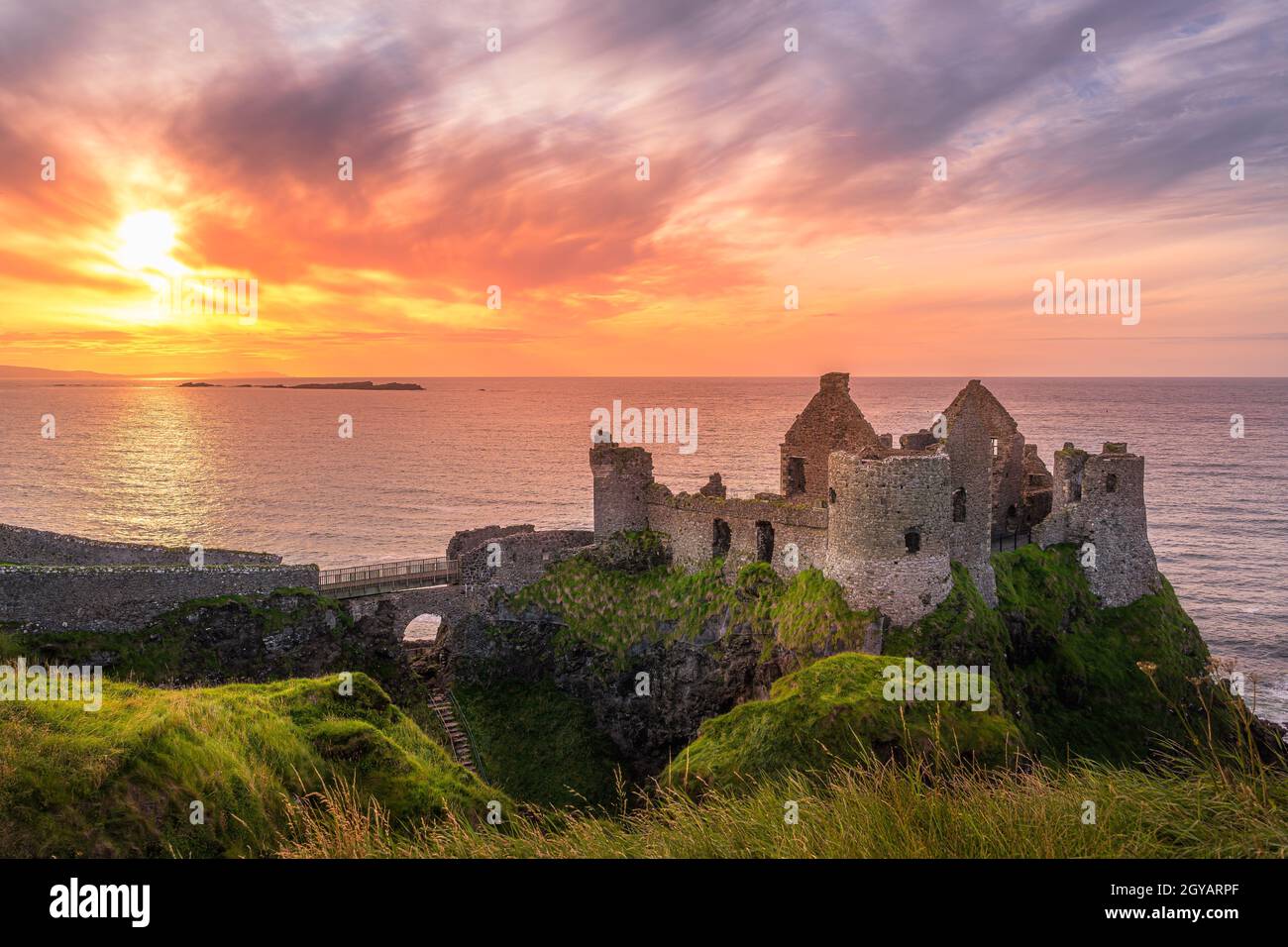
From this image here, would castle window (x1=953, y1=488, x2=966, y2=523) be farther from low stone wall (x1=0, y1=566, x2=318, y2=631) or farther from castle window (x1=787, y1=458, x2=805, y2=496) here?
low stone wall (x1=0, y1=566, x2=318, y2=631)

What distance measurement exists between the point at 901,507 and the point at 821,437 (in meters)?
8.07

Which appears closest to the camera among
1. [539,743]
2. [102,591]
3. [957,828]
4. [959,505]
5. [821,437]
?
[957,828]

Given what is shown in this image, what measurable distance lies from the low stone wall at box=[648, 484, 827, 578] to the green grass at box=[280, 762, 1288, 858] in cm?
1916

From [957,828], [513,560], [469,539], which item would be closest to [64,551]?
[469,539]

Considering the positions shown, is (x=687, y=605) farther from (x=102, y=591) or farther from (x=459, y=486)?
(x=459, y=486)

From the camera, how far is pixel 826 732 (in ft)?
45.3

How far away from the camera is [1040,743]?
923 inches

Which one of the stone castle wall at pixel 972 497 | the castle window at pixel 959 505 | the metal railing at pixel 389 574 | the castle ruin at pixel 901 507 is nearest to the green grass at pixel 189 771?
the castle ruin at pixel 901 507

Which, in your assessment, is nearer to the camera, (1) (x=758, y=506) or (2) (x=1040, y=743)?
(2) (x=1040, y=743)

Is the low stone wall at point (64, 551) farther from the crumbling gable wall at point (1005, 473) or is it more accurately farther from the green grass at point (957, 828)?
the crumbling gable wall at point (1005, 473)

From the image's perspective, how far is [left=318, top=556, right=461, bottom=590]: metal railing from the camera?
3206 centimetres
